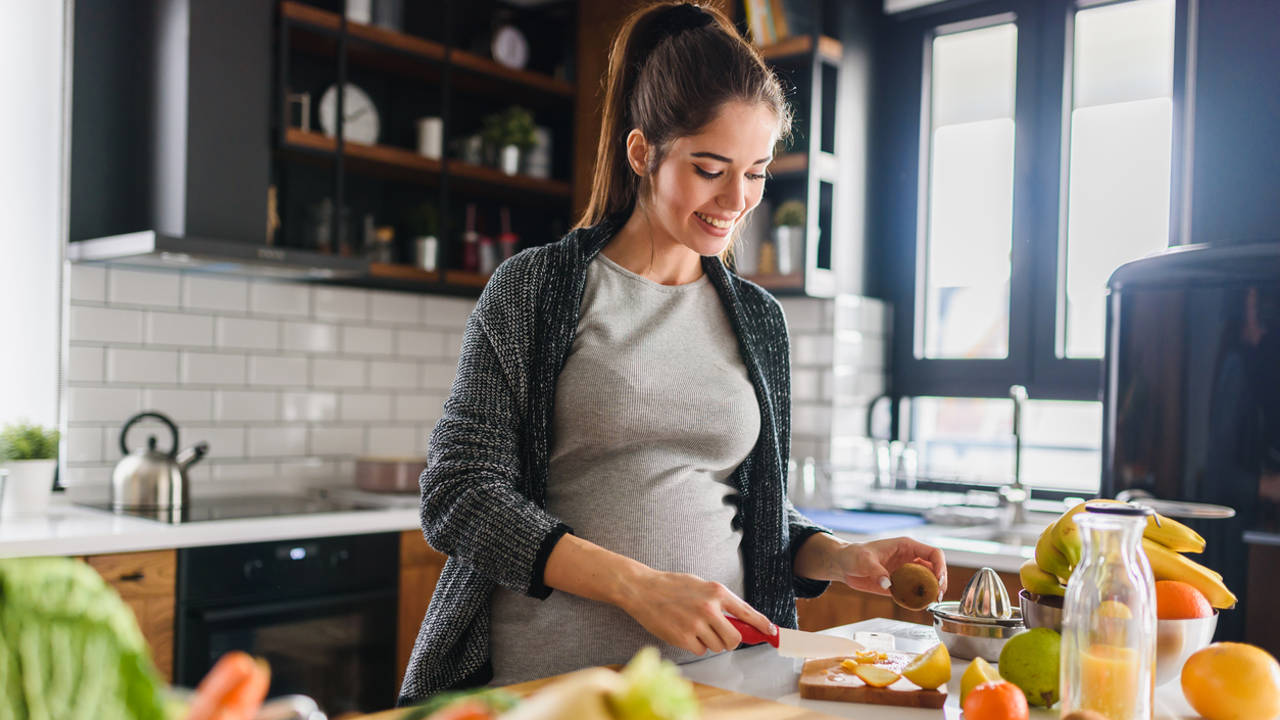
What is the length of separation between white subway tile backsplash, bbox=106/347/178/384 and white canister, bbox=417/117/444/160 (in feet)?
3.44

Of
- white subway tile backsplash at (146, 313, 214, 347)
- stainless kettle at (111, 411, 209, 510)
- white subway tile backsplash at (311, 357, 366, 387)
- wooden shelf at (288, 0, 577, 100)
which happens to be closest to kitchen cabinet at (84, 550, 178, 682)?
stainless kettle at (111, 411, 209, 510)

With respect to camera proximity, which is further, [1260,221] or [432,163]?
[432,163]

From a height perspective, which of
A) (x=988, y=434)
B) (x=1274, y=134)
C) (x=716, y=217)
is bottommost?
(x=988, y=434)

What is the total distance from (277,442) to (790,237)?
5.67ft

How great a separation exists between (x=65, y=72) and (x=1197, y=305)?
9.36 feet

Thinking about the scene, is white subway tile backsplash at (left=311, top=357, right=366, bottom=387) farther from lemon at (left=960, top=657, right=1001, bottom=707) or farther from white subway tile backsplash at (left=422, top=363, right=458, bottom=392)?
lemon at (left=960, top=657, right=1001, bottom=707)

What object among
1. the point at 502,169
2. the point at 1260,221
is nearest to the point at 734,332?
the point at 1260,221

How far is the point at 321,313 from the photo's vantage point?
3.40 m

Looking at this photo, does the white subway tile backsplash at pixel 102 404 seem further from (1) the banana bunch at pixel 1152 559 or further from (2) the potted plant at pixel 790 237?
(1) the banana bunch at pixel 1152 559

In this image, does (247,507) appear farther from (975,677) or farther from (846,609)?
(975,677)

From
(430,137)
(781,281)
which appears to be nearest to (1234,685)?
(781,281)

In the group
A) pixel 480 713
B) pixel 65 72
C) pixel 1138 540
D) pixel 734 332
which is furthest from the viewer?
pixel 65 72

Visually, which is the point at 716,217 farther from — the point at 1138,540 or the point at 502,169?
the point at 502,169

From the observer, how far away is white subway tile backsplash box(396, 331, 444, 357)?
3.64 meters
